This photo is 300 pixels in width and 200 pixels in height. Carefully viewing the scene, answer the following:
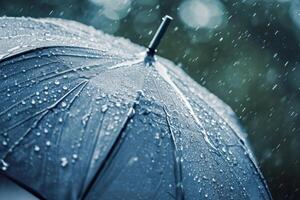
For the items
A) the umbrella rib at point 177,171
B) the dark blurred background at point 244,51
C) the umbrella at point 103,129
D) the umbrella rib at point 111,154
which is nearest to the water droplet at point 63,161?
the umbrella at point 103,129

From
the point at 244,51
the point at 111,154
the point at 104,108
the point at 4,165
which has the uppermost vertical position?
the point at 244,51

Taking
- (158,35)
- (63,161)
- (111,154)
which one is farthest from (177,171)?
(158,35)

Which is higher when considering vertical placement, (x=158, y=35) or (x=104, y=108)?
(x=158, y=35)

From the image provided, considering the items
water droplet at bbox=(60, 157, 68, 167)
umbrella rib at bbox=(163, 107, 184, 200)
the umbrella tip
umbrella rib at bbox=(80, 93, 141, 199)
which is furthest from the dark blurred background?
water droplet at bbox=(60, 157, 68, 167)

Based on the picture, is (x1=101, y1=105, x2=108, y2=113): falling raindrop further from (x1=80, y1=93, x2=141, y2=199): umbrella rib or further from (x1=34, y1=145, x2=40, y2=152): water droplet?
(x1=34, y1=145, x2=40, y2=152): water droplet

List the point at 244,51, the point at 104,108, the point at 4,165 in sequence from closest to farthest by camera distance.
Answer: the point at 4,165
the point at 104,108
the point at 244,51

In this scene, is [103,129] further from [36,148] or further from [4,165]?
[4,165]

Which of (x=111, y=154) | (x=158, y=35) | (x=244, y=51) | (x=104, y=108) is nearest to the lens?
(x=111, y=154)

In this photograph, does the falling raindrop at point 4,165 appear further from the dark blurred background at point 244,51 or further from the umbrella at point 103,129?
the dark blurred background at point 244,51
